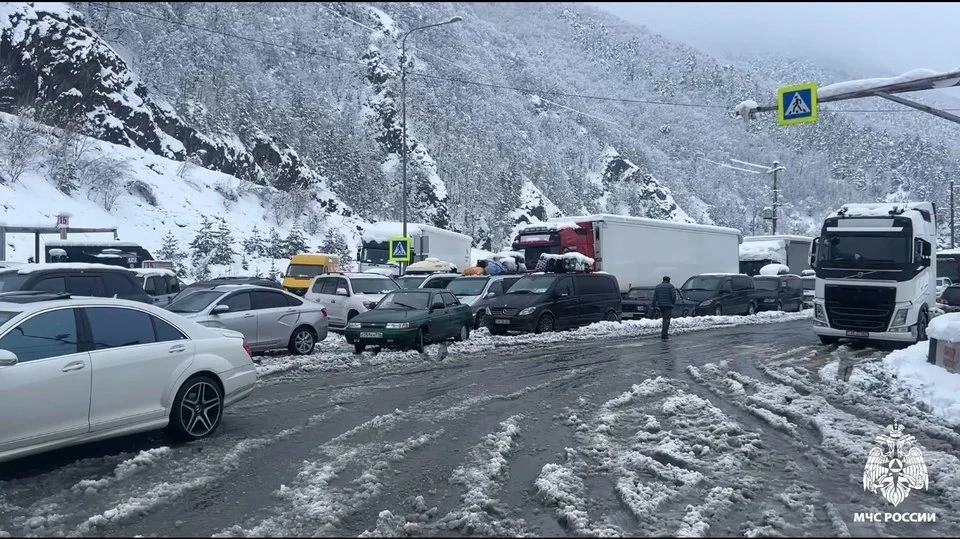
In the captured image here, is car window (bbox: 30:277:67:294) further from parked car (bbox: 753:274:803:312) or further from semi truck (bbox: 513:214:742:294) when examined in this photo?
parked car (bbox: 753:274:803:312)

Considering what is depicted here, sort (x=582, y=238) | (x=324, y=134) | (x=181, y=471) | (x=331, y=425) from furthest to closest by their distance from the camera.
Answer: (x=324, y=134) → (x=582, y=238) → (x=331, y=425) → (x=181, y=471)

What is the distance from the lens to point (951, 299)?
24.6 m

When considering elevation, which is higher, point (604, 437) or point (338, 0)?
point (338, 0)

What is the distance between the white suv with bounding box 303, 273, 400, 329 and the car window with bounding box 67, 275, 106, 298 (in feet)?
21.9

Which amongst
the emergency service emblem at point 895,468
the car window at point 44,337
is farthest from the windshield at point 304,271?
the emergency service emblem at point 895,468

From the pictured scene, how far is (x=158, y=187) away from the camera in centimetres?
4562

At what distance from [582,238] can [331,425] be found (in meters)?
19.1

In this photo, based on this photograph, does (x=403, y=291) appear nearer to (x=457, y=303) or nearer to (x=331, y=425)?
(x=457, y=303)

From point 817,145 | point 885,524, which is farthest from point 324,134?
point 817,145

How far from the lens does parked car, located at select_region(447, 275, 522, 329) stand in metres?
21.5

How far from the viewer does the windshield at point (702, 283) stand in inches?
1086

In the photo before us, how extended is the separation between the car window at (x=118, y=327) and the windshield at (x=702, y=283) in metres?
23.3

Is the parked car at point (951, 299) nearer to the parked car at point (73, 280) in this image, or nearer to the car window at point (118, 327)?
the parked car at point (73, 280)

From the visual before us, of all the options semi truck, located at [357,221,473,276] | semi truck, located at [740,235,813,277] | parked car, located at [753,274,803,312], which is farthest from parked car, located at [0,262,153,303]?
semi truck, located at [740,235,813,277]
